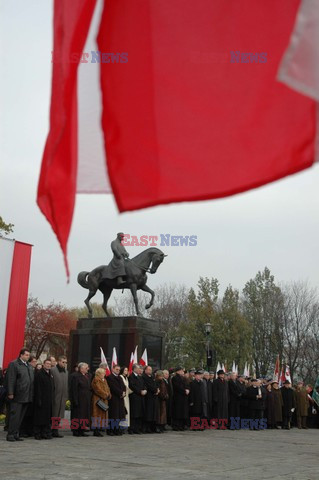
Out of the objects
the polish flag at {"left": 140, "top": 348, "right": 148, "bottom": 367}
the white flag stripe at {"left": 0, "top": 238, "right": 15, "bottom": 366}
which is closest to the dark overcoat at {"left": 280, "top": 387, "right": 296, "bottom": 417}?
the polish flag at {"left": 140, "top": 348, "right": 148, "bottom": 367}

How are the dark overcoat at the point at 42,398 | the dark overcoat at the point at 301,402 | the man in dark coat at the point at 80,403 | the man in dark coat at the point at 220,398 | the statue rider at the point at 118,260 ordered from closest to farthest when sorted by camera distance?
the dark overcoat at the point at 42,398
the man in dark coat at the point at 80,403
the man in dark coat at the point at 220,398
the statue rider at the point at 118,260
the dark overcoat at the point at 301,402

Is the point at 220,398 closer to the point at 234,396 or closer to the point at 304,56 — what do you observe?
the point at 234,396

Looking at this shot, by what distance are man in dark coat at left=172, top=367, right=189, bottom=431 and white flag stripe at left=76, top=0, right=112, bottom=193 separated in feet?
48.9

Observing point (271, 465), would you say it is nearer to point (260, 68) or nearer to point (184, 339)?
point (260, 68)

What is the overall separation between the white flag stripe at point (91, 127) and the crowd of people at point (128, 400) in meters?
10.6

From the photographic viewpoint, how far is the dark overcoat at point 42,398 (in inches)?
513

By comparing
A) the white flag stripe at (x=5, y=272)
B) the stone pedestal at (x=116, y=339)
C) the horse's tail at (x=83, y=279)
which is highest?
the white flag stripe at (x=5, y=272)

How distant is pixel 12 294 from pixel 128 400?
51.0 ft

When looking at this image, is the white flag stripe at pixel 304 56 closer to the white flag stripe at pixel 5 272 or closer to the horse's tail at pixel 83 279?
the horse's tail at pixel 83 279

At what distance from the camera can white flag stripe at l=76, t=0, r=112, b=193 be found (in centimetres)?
276

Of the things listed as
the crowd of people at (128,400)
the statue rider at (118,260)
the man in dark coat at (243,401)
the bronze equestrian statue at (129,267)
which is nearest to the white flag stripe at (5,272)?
the bronze equestrian statue at (129,267)

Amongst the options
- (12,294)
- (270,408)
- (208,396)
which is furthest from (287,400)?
(12,294)

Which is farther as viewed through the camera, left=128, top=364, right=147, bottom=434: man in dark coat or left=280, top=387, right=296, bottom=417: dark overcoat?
left=280, top=387, right=296, bottom=417: dark overcoat

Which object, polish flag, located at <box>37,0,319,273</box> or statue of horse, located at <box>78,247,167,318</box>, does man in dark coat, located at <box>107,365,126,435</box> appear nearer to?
statue of horse, located at <box>78,247,167,318</box>
